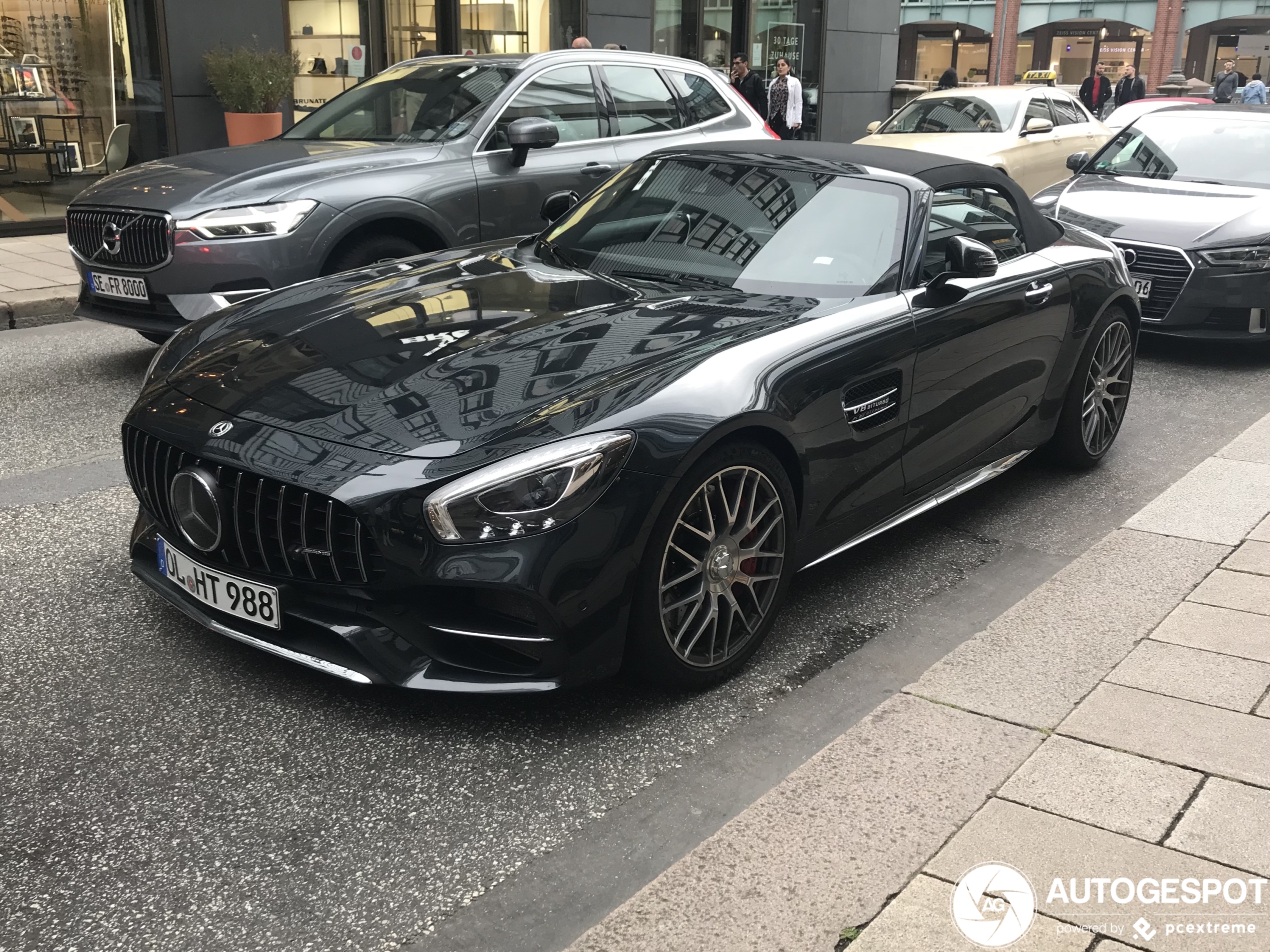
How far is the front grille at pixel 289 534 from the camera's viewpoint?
9.92 feet

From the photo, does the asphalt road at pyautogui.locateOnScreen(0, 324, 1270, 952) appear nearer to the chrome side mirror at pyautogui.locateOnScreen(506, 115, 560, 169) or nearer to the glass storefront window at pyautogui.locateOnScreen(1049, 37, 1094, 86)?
the chrome side mirror at pyautogui.locateOnScreen(506, 115, 560, 169)

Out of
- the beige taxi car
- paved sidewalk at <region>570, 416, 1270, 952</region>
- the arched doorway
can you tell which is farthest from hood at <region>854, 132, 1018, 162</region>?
the arched doorway

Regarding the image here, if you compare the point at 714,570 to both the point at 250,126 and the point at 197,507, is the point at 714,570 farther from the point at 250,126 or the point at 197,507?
the point at 250,126

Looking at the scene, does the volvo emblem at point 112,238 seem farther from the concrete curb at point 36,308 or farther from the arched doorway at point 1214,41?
the arched doorway at point 1214,41

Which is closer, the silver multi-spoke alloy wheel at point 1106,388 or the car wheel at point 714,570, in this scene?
the car wheel at point 714,570

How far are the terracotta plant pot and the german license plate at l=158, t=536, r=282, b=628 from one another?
1058cm

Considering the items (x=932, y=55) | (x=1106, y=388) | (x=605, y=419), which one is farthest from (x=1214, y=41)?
(x=605, y=419)

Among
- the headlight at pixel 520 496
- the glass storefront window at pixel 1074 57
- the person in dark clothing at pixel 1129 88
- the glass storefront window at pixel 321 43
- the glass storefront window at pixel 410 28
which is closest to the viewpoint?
the headlight at pixel 520 496

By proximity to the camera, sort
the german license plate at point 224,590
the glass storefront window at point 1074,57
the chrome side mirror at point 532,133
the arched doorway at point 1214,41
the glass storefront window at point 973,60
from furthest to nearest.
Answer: the glass storefront window at point 973,60 → the glass storefront window at point 1074,57 → the arched doorway at point 1214,41 → the chrome side mirror at point 532,133 → the german license plate at point 224,590

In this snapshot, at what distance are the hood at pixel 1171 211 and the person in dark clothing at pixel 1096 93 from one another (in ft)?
57.7

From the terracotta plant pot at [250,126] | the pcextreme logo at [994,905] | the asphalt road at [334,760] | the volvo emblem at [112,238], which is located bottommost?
the asphalt road at [334,760]

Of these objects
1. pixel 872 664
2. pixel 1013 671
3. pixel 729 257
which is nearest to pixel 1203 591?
pixel 1013 671

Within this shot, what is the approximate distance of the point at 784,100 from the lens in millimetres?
18234

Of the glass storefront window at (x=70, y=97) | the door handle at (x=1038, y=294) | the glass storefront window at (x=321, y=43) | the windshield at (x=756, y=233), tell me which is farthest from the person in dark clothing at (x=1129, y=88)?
the windshield at (x=756, y=233)
